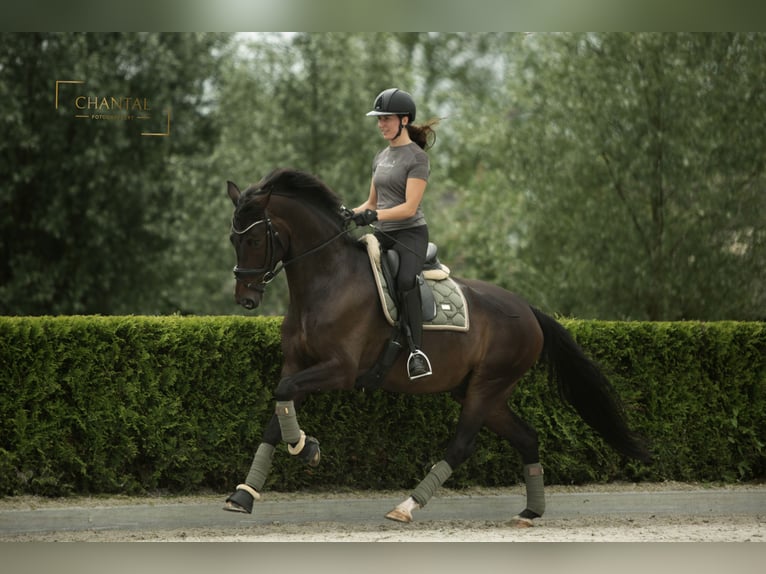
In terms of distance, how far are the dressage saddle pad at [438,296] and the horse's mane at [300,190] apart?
312mm

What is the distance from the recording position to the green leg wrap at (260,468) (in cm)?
710

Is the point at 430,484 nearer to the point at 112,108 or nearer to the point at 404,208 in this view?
the point at 404,208

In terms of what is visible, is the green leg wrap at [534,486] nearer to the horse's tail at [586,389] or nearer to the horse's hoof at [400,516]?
the horse's tail at [586,389]

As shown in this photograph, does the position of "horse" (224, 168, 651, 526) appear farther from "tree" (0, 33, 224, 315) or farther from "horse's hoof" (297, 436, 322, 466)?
"tree" (0, 33, 224, 315)

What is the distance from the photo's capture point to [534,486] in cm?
802

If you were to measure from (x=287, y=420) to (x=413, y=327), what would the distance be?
1.11m

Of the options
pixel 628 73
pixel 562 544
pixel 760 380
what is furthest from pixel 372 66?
pixel 562 544

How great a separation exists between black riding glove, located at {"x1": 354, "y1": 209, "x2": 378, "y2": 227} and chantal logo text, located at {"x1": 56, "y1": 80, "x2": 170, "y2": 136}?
1282 centimetres

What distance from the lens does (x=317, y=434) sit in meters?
8.40

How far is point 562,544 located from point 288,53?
16721 mm

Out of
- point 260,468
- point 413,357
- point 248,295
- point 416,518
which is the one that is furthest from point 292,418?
point 416,518

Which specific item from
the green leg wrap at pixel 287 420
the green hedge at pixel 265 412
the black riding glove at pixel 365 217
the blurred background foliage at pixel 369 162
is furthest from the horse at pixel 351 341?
the blurred background foliage at pixel 369 162

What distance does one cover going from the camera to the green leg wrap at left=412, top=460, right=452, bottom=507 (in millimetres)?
7379
